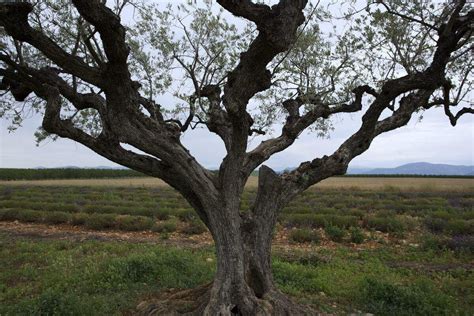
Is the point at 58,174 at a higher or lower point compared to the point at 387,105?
higher

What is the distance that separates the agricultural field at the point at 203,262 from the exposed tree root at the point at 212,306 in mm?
760

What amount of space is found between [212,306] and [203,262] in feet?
18.9

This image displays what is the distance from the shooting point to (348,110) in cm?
893

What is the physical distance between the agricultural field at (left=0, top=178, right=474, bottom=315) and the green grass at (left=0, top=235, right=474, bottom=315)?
1.1 inches

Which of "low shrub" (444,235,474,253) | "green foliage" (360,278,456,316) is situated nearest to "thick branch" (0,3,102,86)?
"green foliage" (360,278,456,316)

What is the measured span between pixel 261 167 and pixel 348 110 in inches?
100

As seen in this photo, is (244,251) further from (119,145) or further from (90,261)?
(90,261)

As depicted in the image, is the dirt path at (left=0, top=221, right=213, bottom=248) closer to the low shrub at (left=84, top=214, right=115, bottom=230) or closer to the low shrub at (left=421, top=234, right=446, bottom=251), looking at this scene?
the low shrub at (left=84, top=214, right=115, bottom=230)

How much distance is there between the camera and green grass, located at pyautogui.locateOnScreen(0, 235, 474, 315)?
8.33 metres

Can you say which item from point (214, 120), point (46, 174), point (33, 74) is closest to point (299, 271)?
point (214, 120)

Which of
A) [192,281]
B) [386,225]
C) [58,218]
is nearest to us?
[192,281]

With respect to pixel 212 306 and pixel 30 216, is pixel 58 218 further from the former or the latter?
pixel 212 306

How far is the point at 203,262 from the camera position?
40.4 ft

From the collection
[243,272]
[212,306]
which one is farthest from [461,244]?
[212,306]
